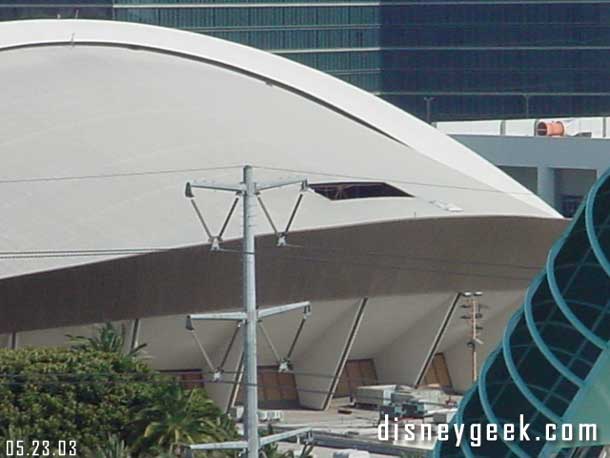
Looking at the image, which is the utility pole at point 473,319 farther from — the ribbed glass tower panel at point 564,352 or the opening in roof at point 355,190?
the ribbed glass tower panel at point 564,352

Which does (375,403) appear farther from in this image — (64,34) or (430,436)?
(64,34)

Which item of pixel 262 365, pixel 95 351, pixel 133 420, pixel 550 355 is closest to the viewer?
pixel 550 355

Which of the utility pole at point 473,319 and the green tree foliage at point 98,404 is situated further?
the utility pole at point 473,319

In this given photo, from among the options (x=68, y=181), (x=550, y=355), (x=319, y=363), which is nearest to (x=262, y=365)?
(x=319, y=363)

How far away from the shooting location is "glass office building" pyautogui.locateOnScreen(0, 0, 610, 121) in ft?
417

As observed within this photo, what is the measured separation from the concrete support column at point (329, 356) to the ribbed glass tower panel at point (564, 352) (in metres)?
32.2

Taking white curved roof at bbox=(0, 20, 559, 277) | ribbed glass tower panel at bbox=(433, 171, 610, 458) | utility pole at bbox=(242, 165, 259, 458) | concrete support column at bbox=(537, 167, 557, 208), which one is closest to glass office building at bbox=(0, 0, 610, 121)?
concrete support column at bbox=(537, 167, 557, 208)

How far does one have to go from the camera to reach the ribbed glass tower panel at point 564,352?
95.4 feet

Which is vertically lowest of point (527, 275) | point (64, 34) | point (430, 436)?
point (430, 436)

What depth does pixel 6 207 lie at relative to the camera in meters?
58.5

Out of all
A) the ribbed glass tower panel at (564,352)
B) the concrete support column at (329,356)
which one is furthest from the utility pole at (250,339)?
the concrete support column at (329,356)

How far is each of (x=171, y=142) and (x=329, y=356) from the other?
22.4ft

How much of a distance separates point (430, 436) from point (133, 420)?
7655 mm

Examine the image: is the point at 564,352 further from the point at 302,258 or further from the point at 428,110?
the point at 428,110
